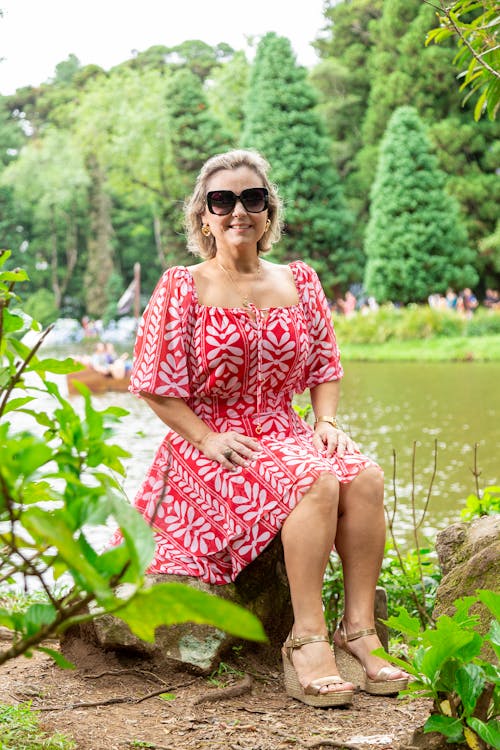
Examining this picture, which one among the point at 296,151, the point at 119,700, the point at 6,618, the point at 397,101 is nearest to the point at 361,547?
the point at 119,700

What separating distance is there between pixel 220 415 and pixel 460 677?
4.02 ft

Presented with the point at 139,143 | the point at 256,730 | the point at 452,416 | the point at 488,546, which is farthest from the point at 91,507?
the point at 139,143

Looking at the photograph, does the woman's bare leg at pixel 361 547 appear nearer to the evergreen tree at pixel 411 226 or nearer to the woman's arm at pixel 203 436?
the woman's arm at pixel 203 436

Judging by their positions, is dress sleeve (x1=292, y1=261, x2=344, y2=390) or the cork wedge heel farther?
dress sleeve (x1=292, y1=261, x2=344, y2=390)

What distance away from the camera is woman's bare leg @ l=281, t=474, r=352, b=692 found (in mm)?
2377

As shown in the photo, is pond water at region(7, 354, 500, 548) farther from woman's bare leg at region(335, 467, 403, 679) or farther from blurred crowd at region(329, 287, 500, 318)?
blurred crowd at region(329, 287, 500, 318)

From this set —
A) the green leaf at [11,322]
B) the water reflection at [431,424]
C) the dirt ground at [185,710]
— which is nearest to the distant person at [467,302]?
the water reflection at [431,424]

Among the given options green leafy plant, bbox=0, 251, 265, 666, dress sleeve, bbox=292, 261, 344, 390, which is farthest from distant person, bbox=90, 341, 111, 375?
green leafy plant, bbox=0, 251, 265, 666

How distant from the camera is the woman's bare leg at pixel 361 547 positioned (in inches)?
98.7

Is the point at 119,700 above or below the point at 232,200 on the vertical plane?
below

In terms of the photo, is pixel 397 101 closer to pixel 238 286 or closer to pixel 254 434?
pixel 238 286

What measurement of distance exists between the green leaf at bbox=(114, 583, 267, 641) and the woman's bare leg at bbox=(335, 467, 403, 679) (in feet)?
5.34

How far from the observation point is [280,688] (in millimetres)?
2566

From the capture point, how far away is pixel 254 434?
2697 mm
